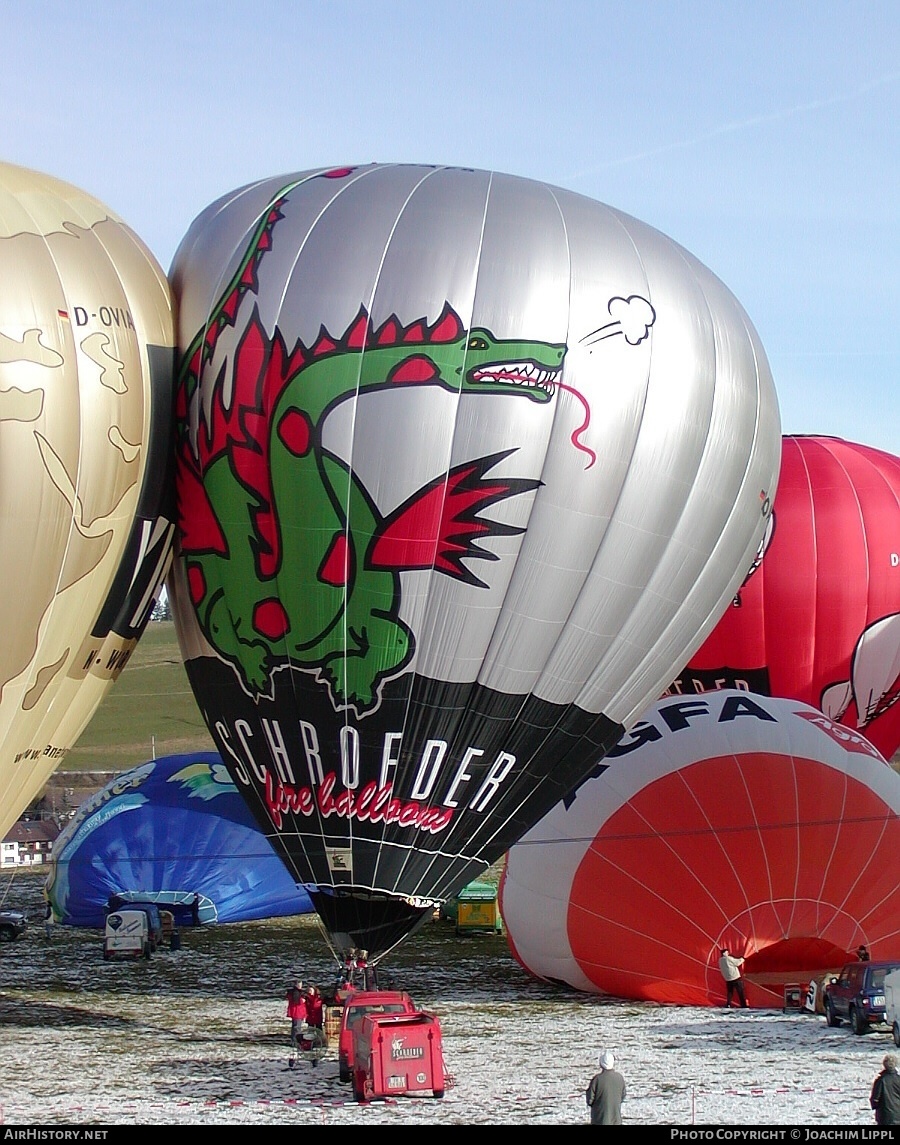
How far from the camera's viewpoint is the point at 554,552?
1245 cm

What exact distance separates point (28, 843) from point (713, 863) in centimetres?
2181

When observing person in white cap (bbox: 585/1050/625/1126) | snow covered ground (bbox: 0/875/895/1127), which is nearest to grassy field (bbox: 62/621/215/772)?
snow covered ground (bbox: 0/875/895/1127)

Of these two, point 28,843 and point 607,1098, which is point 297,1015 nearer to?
point 607,1098

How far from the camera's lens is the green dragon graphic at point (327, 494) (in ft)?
39.6

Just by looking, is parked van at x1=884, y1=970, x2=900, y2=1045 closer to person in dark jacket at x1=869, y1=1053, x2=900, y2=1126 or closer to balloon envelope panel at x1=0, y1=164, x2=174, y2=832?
person in dark jacket at x1=869, y1=1053, x2=900, y2=1126

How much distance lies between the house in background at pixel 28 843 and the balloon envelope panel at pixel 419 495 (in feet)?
67.9

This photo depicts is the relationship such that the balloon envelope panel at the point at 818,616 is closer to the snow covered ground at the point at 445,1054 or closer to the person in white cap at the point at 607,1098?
the snow covered ground at the point at 445,1054

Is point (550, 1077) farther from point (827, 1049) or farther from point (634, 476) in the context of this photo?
point (634, 476)

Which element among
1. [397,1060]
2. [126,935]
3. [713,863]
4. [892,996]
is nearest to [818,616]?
[713,863]

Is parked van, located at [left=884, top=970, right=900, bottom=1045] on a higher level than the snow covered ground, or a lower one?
higher

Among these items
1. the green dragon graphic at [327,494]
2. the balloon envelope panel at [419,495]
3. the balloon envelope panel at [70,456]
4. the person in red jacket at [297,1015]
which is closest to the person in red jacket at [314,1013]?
the person in red jacket at [297,1015]

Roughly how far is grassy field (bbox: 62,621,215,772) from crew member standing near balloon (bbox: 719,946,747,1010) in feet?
114

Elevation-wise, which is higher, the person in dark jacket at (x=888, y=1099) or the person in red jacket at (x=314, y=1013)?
the person in red jacket at (x=314, y=1013)

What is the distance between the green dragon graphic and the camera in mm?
12078
